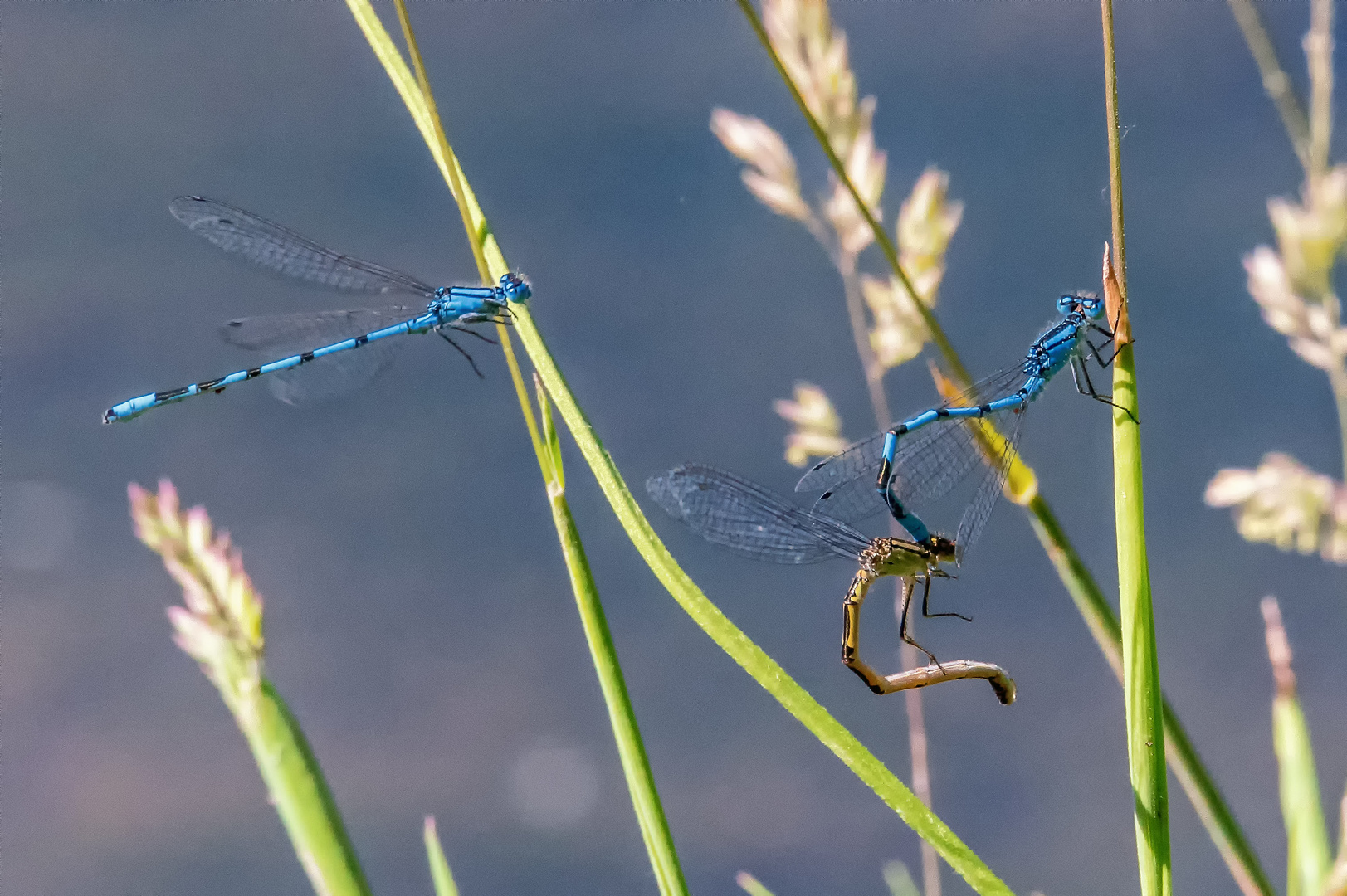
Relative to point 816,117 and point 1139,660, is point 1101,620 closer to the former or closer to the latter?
point 1139,660

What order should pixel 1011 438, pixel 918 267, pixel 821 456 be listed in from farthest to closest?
pixel 821 456
pixel 918 267
pixel 1011 438

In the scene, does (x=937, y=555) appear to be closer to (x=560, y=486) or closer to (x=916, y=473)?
(x=916, y=473)

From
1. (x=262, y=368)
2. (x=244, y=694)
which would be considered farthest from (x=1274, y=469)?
(x=262, y=368)

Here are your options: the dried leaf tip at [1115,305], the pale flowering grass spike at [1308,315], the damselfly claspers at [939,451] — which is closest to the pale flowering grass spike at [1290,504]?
the pale flowering grass spike at [1308,315]

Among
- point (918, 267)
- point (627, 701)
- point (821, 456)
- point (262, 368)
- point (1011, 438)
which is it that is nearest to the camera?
point (627, 701)

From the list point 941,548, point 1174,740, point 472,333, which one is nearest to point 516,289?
point 472,333

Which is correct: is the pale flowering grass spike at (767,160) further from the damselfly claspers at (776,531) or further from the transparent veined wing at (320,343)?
the transparent veined wing at (320,343)
